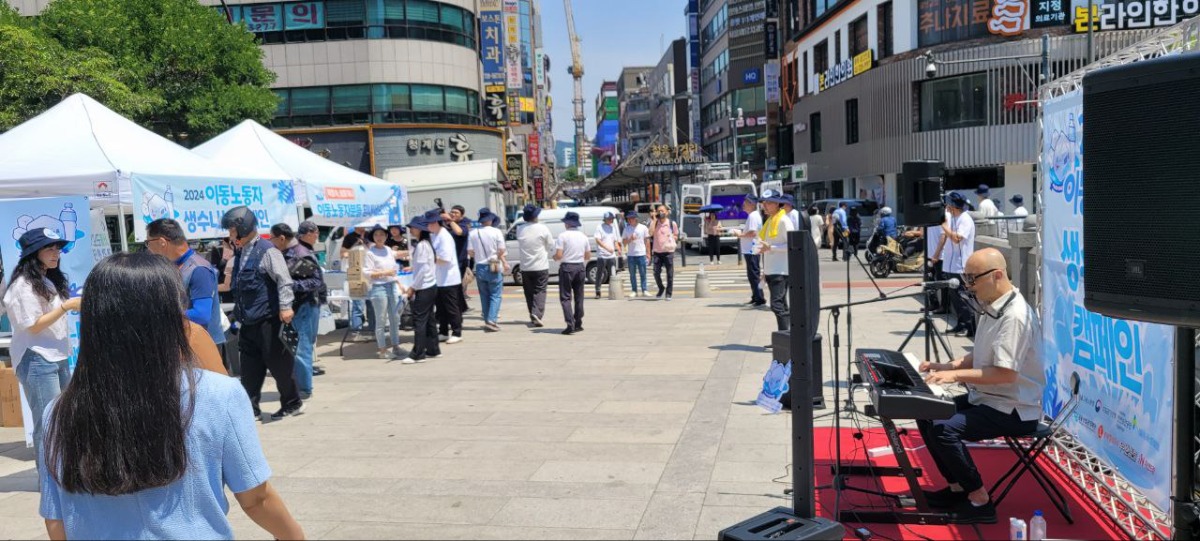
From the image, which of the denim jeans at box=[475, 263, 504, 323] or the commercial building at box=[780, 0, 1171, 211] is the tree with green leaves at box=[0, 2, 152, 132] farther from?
the commercial building at box=[780, 0, 1171, 211]

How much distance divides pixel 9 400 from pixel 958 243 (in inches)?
402

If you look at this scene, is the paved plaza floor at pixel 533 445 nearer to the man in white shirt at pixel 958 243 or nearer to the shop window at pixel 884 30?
the man in white shirt at pixel 958 243

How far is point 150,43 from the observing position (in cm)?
2577

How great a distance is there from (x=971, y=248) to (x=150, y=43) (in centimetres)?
2438

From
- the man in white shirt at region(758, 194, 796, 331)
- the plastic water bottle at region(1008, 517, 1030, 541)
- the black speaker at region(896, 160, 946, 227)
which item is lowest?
the plastic water bottle at region(1008, 517, 1030, 541)

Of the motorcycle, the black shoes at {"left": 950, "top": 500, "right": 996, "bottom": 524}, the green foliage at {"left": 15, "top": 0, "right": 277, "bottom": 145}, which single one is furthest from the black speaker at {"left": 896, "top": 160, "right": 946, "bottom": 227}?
the green foliage at {"left": 15, "top": 0, "right": 277, "bottom": 145}

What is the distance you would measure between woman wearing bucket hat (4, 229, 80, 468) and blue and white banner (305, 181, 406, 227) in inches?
231

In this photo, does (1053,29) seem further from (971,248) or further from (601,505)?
(601,505)

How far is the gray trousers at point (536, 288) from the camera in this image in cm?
1273

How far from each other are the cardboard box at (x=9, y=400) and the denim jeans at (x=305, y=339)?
7.49 feet

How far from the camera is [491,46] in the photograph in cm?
4675

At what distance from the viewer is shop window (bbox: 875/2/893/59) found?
37.0 metres

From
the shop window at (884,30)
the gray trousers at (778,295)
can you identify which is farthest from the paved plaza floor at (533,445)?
the shop window at (884,30)

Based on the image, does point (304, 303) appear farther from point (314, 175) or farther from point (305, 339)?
point (314, 175)
